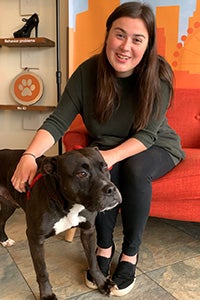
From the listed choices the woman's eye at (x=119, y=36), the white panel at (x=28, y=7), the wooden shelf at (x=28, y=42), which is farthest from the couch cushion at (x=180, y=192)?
the white panel at (x=28, y=7)

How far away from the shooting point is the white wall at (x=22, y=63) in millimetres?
2627

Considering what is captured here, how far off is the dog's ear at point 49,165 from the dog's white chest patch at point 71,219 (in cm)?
17

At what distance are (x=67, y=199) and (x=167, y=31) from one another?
1713 millimetres

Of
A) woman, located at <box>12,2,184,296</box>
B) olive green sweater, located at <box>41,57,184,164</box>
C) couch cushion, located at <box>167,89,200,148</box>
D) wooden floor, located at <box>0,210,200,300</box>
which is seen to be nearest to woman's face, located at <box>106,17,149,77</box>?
woman, located at <box>12,2,184,296</box>

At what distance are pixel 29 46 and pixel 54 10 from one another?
36cm

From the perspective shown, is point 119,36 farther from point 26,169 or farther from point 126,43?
point 26,169

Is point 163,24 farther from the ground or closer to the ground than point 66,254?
farther from the ground

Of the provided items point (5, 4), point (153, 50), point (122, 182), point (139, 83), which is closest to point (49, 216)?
point (122, 182)

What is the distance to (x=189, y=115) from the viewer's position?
76.4 inches

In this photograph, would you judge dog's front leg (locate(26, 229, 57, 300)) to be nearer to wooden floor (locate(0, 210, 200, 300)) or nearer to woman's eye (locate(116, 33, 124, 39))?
wooden floor (locate(0, 210, 200, 300))

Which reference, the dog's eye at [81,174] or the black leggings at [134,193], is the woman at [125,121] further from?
the dog's eye at [81,174]

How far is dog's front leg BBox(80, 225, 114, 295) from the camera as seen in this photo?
1.27 meters

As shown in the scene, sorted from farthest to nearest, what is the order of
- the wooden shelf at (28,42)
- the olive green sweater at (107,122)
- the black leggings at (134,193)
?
the wooden shelf at (28,42) → the olive green sweater at (107,122) → the black leggings at (134,193)

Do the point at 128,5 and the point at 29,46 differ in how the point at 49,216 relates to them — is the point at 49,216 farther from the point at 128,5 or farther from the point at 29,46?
the point at 29,46
